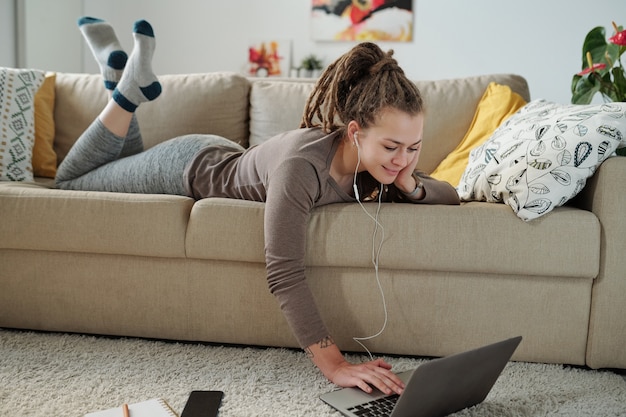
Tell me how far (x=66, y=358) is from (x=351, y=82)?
101 centimetres

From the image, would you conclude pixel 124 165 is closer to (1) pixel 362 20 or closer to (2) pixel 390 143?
(2) pixel 390 143

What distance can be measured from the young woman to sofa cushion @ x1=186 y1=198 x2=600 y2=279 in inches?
3.8

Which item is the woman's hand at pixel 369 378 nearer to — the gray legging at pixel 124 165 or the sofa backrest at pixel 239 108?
the gray legging at pixel 124 165

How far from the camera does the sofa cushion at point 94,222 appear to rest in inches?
70.7

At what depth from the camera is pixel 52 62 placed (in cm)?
475

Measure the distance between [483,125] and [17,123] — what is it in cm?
170

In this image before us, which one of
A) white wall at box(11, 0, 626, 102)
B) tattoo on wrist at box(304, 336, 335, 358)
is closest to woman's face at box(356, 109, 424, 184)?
tattoo on wrist at box(304, 336, 335, 358)

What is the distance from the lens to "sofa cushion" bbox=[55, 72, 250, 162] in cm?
258

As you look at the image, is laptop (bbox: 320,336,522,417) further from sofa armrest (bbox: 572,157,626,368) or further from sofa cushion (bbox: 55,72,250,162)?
sofa cushion (bbox: 55,72,250,162)

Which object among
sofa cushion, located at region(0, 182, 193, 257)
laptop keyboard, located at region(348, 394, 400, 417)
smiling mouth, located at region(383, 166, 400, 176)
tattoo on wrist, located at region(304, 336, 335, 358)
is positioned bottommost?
laptop keyboard, located at region(348, 394, 400, 417)

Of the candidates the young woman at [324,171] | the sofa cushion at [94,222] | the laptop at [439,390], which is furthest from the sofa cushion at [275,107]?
the laptop at [439,390]

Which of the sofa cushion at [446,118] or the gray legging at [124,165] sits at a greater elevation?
the sofa cushion at [446,118]

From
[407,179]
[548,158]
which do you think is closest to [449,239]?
[407,179]

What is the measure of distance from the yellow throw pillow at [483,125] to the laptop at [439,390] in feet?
3.21
